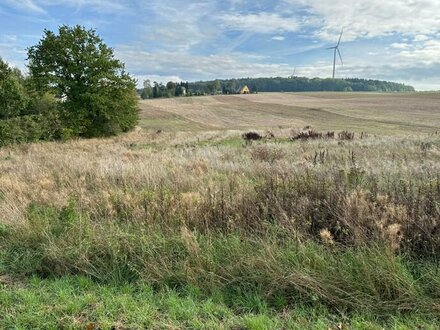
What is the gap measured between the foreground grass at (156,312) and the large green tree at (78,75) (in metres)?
33.4

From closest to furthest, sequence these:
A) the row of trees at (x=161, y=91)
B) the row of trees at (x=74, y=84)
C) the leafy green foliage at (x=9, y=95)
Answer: the leafy green foliage at (x=9, y=95) → the row of trees at (x=74, y=84) → the row of trees at (x=161, y=91)

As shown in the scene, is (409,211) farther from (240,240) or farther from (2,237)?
(2,237)

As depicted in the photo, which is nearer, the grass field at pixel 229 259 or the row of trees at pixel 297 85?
the grass field at pixel 229 259

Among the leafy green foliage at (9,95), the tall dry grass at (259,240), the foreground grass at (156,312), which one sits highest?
the leafy green foliage at (9,95)

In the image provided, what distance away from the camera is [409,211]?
14.3ft

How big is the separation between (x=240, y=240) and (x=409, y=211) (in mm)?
2175

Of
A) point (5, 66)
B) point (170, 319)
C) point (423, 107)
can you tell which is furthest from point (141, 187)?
point (423, 107)

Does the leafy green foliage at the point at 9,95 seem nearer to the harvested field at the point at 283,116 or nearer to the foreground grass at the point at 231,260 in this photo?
the harvested field at the point at 283,116

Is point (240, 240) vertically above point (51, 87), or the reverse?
point (51, 87)

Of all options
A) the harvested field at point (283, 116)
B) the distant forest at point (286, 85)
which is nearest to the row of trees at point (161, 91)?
the distant forest at point (286, 85)

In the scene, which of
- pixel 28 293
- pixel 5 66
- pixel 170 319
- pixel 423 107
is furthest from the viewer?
pixel 423 107

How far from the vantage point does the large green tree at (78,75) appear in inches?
1353

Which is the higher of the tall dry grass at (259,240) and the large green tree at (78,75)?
the large green tree at (78,75)

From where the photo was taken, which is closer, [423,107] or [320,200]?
[320,200]
